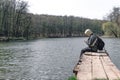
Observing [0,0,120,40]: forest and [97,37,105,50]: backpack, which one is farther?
[0,0,120,40]: forest

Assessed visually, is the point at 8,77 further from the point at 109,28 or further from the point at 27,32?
the point at 109,28

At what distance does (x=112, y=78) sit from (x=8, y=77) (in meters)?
8.75

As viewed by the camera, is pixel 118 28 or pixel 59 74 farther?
pixel 118 28

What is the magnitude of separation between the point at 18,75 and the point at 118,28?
99.3 metres

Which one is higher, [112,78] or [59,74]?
[112,78]

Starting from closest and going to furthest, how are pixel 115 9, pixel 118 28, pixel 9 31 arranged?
pixel 9 31, pixel 118 28, pixel 115 9

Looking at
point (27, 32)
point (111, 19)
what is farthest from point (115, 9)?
point (27, 32)

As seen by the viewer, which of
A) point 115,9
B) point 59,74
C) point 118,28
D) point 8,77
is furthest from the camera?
point 115,9

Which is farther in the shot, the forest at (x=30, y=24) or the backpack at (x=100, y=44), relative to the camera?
the forest at (x=30, y=24)

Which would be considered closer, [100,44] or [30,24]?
[100,44]

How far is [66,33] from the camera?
17112 cm

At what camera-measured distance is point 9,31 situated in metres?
99.9

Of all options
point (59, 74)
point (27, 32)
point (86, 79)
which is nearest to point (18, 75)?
point (59, 74)

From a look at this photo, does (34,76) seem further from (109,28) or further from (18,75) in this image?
(109,28)
